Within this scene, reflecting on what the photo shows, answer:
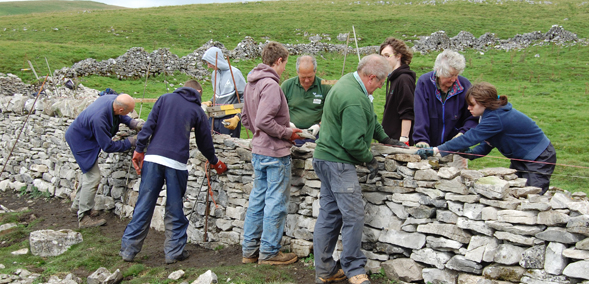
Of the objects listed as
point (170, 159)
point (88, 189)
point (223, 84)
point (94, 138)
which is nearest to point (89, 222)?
point (88, 189)

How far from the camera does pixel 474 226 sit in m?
4.33

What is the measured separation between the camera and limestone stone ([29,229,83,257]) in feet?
21.6

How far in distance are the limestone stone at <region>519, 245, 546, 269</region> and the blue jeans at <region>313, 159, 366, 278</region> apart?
1.52m

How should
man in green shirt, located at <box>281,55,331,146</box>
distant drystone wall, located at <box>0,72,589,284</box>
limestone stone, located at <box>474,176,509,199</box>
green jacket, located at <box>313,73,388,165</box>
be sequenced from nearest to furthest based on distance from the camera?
distant drystone wall, located at <box>0,72,589,284</box> → limestone stone, located at <box>474,176,509,199</box> → green jacket, located at <box>313,73,388,165</box> → man in green shirt, located at <box>281,55,331,146</box>

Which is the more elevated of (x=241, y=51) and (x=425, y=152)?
(x=241, y=51)

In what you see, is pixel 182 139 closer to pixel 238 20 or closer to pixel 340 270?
pixel 340 270

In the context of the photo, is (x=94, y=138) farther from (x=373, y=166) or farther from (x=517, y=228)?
(x=517, y=228)

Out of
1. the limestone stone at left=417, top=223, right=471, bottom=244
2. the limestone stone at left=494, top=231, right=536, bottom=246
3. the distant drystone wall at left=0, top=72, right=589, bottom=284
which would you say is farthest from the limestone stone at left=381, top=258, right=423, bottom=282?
the limestone stone at left=494, top=231, right=536, bottom=246

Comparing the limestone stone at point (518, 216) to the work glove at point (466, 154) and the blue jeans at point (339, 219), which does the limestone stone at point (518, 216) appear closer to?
the work glove at point (466, 154)

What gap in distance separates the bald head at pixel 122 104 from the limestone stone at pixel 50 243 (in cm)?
209

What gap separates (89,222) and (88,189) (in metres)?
0.59

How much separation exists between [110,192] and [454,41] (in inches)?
1089

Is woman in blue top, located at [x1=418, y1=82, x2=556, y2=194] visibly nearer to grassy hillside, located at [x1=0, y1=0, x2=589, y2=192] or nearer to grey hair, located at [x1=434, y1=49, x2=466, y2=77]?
grey hair, located at [x1=434, y1=49, x2=466, y2=77]

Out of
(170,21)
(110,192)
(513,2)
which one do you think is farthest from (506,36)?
(110,192)
